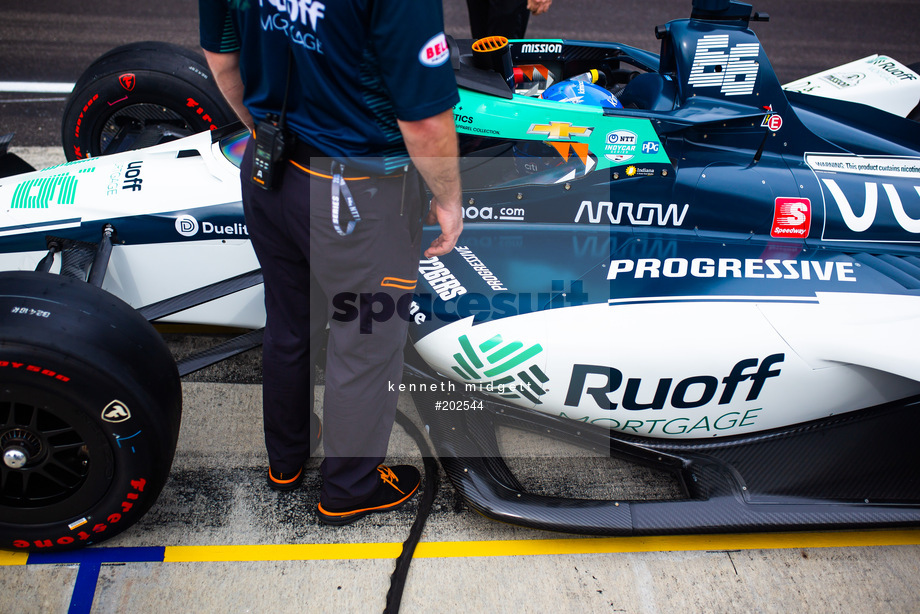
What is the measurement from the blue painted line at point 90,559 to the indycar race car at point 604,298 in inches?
3.9

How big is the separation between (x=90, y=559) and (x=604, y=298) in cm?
172

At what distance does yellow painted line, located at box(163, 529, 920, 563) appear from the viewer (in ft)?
7.20

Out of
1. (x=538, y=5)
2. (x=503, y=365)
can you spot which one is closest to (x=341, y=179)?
(x=503, y=365)

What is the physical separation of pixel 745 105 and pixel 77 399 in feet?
7.47

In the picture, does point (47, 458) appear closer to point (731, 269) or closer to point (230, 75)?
point (230, 75)

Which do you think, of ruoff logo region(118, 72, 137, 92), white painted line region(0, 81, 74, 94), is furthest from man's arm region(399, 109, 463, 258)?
white painted line region(0, 81, 74, 94)

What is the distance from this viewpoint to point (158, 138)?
300 cm

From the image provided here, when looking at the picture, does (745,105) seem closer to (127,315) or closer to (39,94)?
(127,315)

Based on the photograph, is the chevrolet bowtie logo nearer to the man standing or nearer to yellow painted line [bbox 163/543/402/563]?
the man standing

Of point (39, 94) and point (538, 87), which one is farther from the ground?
point (538, 87)

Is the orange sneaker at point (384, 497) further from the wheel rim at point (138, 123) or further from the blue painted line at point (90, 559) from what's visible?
the wheel rim at point (138, 123)

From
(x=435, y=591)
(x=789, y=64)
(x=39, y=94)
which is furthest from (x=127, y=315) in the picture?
(x=789, y=64)

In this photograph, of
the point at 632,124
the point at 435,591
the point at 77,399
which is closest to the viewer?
the point at 77,399

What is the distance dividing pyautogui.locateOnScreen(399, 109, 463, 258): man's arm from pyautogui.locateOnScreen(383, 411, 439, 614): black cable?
99 cm
